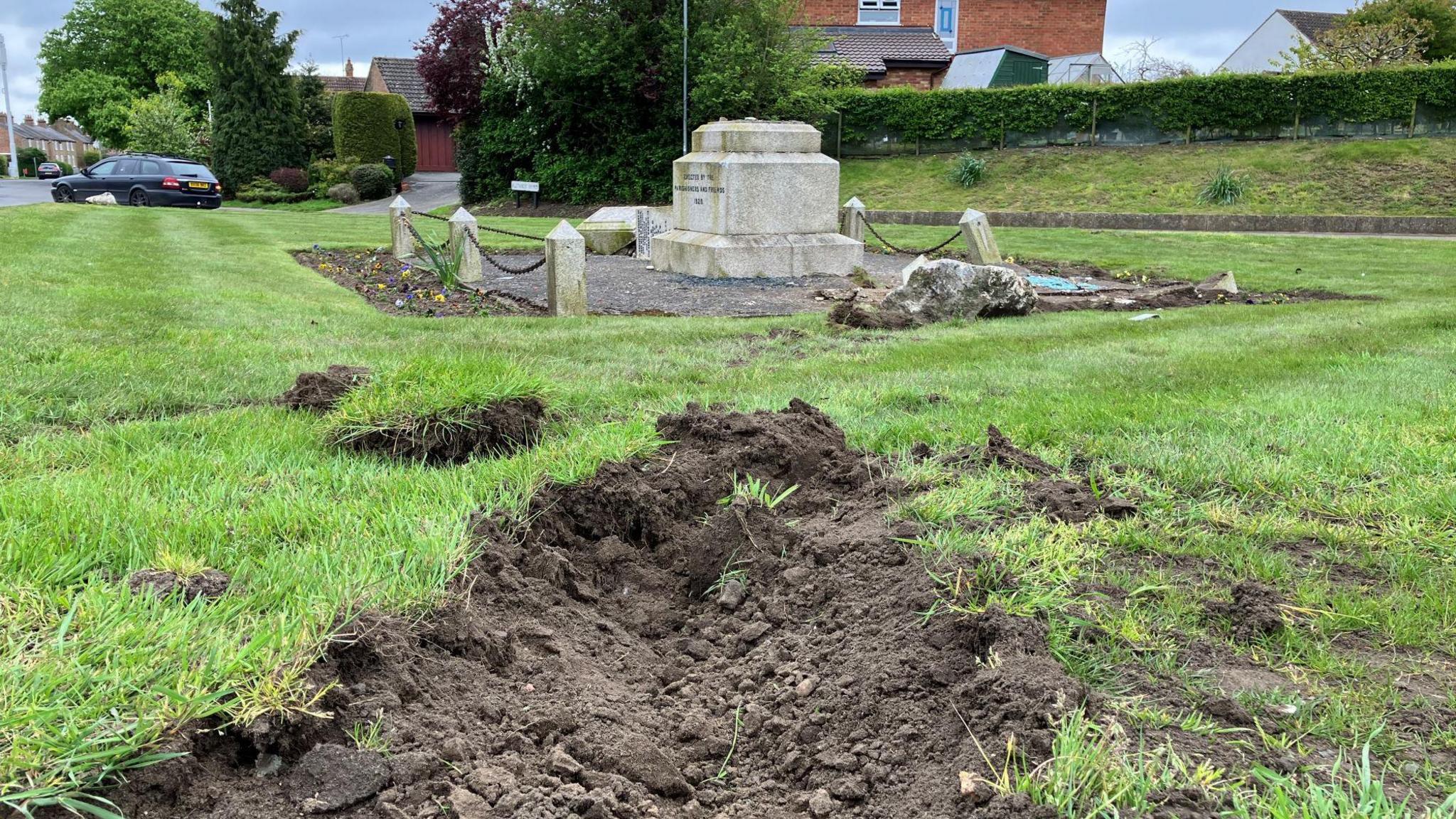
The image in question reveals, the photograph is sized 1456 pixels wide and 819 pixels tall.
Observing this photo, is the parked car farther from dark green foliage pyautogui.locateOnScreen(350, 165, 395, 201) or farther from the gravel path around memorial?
the gravel path around memorial

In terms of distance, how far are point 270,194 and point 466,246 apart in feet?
95.7

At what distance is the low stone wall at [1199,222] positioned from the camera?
61.1 feet

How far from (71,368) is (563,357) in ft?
8.77

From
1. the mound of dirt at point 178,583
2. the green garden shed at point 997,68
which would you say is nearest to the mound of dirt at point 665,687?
the mound of dirt at point 178,583

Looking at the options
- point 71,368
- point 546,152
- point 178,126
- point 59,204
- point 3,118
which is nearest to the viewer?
point 71,368

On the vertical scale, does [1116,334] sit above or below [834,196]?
below

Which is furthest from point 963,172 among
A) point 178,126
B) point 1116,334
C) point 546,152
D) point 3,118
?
point 3,118

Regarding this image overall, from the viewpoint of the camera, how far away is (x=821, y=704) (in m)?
2.18

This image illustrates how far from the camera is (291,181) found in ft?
123

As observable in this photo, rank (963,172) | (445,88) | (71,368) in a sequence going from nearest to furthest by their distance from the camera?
(71,368) < (963,172) < (445,88)

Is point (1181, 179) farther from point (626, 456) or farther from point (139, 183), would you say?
point (139, 183)

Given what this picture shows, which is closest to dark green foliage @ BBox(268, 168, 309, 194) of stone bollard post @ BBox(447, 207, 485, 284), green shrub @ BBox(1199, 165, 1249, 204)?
stone bollard post @ BBox(447, 207, 485, 284)

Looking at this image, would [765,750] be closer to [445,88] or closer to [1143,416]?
[1143,416]

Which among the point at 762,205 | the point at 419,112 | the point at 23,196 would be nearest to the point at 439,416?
the point at 762,205
